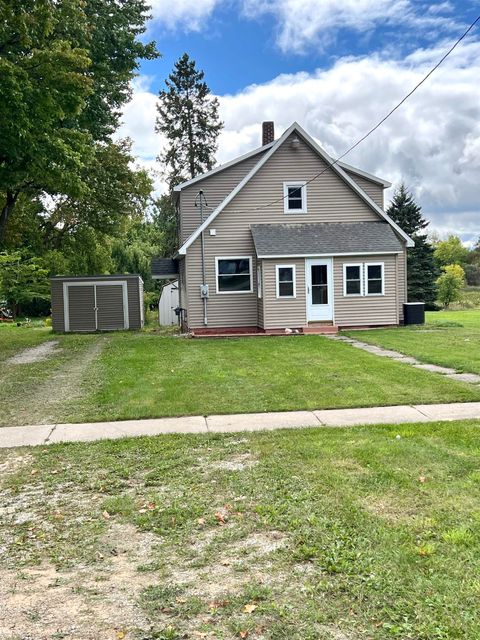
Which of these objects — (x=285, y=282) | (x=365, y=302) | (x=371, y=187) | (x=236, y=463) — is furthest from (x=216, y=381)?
(x=371, y=187)

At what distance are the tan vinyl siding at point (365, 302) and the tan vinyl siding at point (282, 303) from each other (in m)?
1.24

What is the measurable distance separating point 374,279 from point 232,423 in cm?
1369

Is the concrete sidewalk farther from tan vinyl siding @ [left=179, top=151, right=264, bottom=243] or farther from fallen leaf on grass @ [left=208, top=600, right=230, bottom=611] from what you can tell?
tan vinyl siding @ [left=179, top=151, right=264, bottom=243]

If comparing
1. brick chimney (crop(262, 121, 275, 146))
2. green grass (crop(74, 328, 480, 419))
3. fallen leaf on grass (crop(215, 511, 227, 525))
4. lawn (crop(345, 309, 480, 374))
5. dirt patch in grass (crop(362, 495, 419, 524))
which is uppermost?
brick chimney (crop(262, 121, 275, 146))

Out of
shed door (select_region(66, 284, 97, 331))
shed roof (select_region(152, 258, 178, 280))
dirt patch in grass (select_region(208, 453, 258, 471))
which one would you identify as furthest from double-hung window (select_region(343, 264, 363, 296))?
dirt patch in grass (select_region(208, 453, 258, 471))

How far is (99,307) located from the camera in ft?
81.0

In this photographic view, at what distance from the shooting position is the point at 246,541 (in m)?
3.57

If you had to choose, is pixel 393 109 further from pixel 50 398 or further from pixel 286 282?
pixel 50 398

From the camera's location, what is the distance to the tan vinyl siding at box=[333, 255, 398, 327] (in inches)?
746

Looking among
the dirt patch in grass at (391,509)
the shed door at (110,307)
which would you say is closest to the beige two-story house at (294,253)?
the shed door at (110,307)

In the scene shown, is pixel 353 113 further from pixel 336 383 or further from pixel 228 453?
pixel 228 453

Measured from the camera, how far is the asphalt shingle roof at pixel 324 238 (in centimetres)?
1853

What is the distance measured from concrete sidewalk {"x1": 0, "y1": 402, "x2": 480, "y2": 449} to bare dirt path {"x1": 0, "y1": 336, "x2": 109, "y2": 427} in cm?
50

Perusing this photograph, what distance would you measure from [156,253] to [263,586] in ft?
138
